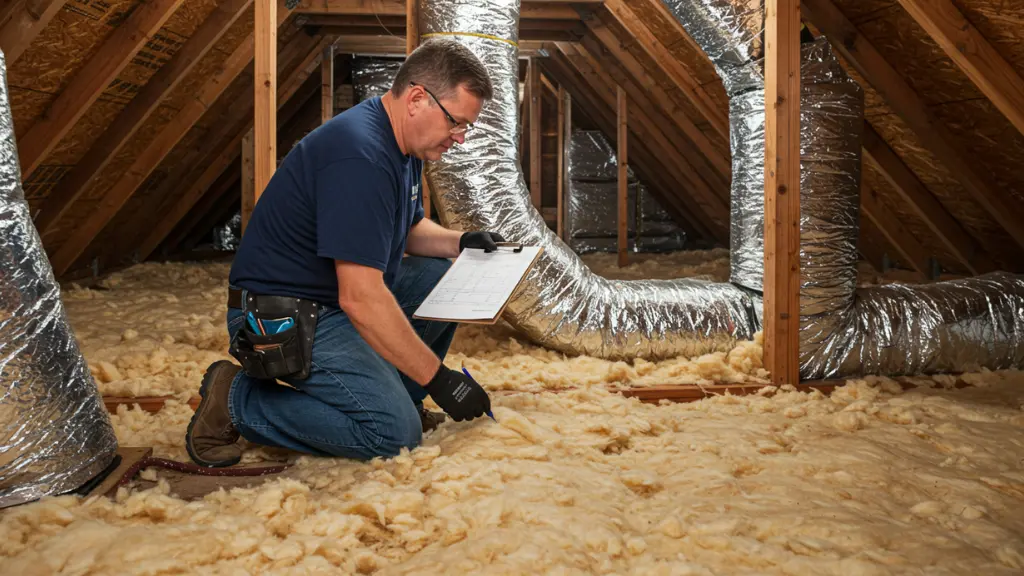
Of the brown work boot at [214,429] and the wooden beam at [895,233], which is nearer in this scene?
the brown work boot at [214,429]

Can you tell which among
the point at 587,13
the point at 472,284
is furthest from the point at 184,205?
the point at 472,284

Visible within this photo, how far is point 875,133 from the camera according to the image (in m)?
3.38

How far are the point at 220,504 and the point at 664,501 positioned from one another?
2.93 ft

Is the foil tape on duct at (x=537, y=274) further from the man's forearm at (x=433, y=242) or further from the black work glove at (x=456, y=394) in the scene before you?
the black work glove at (x=456, y=394)

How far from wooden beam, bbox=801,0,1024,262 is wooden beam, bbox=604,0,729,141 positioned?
1.17 m

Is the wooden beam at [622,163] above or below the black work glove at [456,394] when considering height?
above

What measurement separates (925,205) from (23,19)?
371 centimetres

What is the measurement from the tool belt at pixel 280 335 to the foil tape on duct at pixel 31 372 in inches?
14.4

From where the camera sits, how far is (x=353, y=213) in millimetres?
1630

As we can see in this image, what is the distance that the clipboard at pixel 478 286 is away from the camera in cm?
182

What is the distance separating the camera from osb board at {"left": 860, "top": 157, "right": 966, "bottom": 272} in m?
3.73

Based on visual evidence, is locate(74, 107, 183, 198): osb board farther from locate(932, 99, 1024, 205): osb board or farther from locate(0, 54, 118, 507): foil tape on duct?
locate(932, 99, 1024, 205): osb board

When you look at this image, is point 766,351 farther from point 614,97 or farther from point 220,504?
point 614,97

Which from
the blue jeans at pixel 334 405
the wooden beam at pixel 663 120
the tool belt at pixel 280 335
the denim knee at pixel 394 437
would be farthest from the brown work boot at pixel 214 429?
the wooden beam at pixel 663 120
